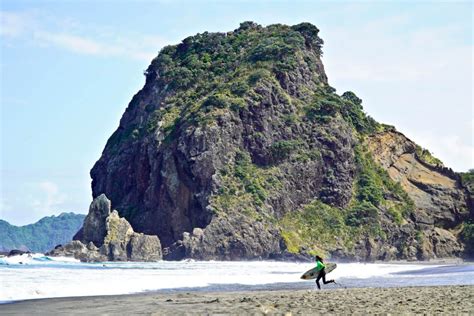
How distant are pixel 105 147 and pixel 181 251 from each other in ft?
136

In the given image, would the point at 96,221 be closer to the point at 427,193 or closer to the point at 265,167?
the point at 265,167

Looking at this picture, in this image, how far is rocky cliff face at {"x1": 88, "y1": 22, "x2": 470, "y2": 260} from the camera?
93812mm

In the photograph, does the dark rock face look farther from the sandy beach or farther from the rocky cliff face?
the sandy beach

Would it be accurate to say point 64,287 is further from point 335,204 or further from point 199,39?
point 199,39

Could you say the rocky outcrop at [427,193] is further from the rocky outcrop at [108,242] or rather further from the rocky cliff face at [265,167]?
the rocky outcrop at [108,242]

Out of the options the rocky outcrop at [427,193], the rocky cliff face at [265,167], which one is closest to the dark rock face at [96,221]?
the rocky cliff face at [265,167]

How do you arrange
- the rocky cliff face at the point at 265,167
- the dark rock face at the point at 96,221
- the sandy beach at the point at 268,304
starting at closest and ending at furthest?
the sandy beach at the point at 268,304, the dark rock face at the point at 96,221, the rocky cliff face at the point at 265,167

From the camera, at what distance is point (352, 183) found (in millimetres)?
107125

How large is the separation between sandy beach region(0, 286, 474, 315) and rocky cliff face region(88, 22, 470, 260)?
57853 mm

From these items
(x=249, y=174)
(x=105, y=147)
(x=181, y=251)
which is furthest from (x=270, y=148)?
(x=105, y=147)

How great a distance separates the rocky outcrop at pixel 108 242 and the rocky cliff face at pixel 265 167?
1.33m

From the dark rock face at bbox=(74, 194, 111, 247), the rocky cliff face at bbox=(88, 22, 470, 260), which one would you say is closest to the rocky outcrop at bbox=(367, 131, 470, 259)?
the rocky cliff face at bbox=(88, 22, 470, 260)

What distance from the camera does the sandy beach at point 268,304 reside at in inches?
849

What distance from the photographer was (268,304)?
23.6m
